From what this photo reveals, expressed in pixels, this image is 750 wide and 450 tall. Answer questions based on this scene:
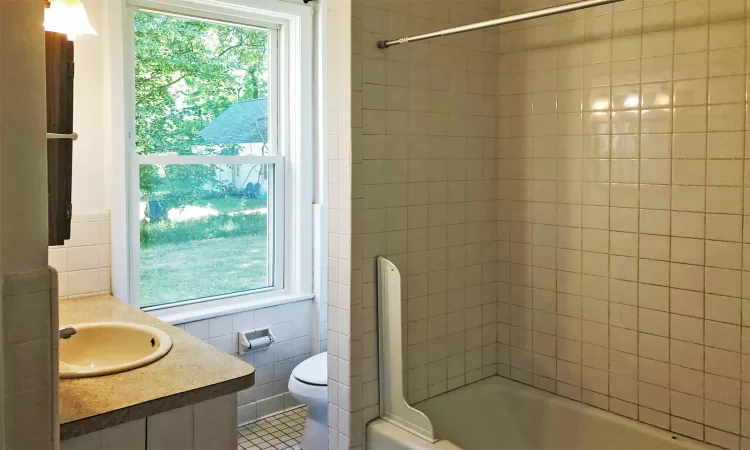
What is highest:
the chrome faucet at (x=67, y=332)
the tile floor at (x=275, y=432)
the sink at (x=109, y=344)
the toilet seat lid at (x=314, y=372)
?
the chrome faucet at (x=67, y=332)

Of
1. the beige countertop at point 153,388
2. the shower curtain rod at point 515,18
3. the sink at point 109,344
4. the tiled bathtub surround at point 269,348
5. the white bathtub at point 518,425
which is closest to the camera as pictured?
the beige countertop at point 153,388

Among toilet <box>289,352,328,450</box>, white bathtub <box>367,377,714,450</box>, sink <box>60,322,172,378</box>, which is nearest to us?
sink <box>60,322,172,378</box>

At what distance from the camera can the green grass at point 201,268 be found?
2.95 meters

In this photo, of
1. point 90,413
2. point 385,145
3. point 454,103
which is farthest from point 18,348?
point 454,103

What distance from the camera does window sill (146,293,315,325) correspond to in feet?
9.53

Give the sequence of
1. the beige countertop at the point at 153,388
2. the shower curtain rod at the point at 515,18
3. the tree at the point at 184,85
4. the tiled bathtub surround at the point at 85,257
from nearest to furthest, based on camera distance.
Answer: the beige countertop at the point at 153,388, the shower curtain rod at the point at 515,18, the tiled bathtub surround at the point at 85,257, the tree at the point at 184,85

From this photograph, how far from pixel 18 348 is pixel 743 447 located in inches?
79.9

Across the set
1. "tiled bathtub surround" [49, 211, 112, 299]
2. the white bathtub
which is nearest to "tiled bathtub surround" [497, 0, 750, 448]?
the white bathtub

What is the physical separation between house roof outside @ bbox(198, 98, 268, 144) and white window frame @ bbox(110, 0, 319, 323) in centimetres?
6

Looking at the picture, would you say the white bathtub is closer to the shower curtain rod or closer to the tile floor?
the tile floor

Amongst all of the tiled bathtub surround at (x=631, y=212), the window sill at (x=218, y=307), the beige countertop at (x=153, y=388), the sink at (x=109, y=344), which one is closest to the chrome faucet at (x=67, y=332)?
the sink at (x=109, y=344)

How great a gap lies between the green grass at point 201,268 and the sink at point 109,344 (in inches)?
34.4

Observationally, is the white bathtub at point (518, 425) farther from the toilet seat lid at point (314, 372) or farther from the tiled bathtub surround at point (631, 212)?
the toilet seat lid at point (314, 372)

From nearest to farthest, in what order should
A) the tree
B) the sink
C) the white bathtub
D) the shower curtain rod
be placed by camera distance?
the shower curtain rod, the sink, the white bathtub, the tree
